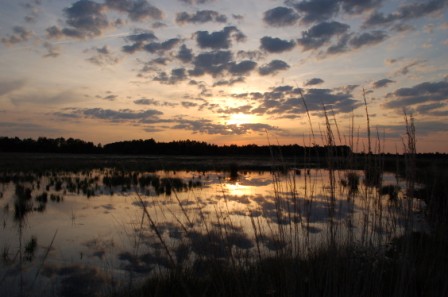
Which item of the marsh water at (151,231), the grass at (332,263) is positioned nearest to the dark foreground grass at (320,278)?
the grass at (332,263)

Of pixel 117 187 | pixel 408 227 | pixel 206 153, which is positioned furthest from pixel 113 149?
pixel 408 227

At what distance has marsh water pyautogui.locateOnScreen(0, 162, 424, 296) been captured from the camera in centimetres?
406

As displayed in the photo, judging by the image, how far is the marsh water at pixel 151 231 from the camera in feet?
13.3

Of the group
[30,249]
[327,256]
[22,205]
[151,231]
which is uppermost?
[327,256]

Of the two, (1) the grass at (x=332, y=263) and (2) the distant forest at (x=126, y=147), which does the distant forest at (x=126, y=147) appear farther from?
(1) the grass at (x=332, y=263)

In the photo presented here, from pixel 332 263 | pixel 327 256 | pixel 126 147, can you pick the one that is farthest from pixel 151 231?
pixel 126 147

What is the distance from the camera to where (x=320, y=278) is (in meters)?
3.64

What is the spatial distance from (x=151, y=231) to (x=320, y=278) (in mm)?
3270

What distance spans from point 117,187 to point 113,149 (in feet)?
271

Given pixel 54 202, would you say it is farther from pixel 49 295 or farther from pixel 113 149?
pixel 113 149

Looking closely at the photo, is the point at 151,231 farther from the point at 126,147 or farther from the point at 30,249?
the point at 126,147

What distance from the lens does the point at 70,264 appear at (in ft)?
21.3

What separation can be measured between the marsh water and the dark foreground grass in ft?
0.77

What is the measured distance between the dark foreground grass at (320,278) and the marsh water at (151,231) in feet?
0.77
